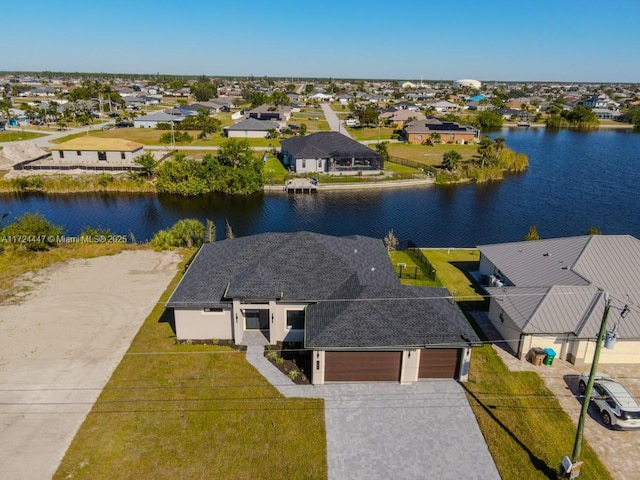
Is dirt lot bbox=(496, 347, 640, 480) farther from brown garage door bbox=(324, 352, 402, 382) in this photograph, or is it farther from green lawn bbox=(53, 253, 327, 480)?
green lawn bbox=(53, 253, 327, 480)

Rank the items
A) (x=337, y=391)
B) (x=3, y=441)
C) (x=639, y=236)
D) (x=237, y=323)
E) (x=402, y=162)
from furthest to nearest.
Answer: (x=402, y=162) < (x=639, y=236) < (x=237, y=323) < (x=337, y=391) < (x=3, y=441)

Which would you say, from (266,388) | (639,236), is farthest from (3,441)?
(639,236)

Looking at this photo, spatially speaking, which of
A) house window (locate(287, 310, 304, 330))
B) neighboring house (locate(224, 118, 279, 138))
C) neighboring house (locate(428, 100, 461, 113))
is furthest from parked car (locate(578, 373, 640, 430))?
neighboring house (locate(428, 100, 461, 113))

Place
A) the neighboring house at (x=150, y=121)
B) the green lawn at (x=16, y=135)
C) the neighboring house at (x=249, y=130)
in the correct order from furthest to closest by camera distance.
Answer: the neighboring house at (x=150, y=121) → the neighboring house at (x=249, y=130) → the green lawn at (x=16, y=135)

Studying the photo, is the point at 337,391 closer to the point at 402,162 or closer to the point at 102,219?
the point at 102,219

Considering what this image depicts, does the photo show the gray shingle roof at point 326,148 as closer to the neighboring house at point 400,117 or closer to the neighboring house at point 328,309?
the neighboring house at point 328,309

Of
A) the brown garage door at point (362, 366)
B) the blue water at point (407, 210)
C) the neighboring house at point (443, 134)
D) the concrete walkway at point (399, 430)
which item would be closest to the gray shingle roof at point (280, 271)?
the brown garage door at point (362, 366)

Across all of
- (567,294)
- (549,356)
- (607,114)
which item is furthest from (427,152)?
(607,114)
